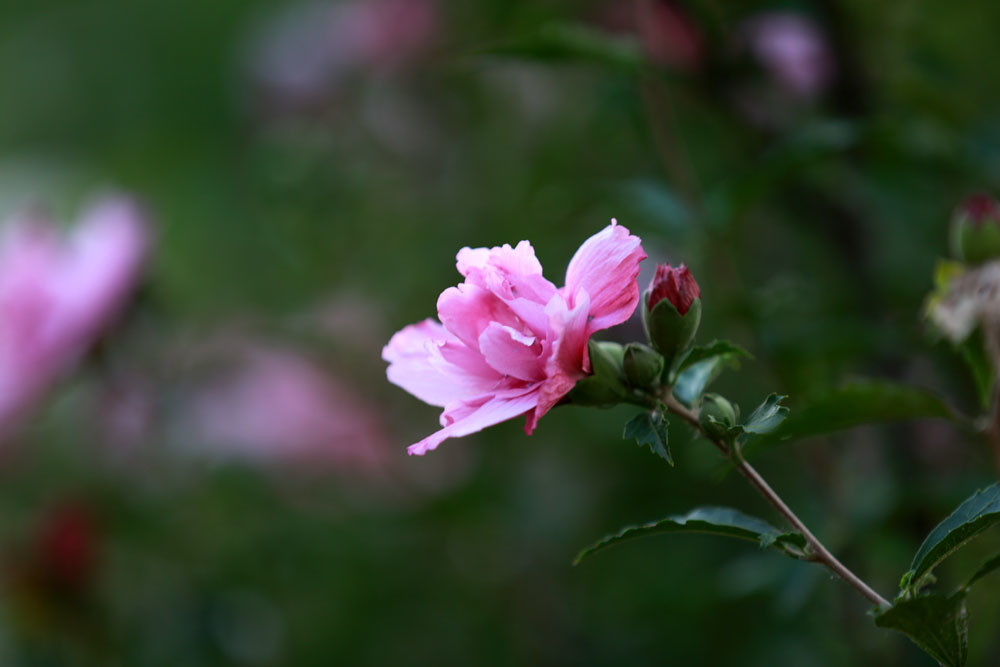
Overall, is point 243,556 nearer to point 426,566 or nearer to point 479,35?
point 426,566

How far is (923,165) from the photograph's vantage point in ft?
1.77

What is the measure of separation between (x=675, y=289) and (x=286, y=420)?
0.79 m


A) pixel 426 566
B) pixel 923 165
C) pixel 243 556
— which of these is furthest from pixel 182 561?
pixel 923 165

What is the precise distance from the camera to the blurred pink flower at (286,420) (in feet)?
3.13

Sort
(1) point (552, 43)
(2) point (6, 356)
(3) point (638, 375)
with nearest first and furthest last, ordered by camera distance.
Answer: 1. (3) point (638, 375)
2. (1) point (552, 43)
3. (2) point (6, 356)

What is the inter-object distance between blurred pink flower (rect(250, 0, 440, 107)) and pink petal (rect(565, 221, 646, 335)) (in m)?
0.82

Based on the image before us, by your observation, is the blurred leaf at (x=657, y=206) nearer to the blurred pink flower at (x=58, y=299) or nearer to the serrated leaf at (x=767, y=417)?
the serrated leaf at (x=767, y=417)

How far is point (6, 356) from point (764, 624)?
625 millimetres

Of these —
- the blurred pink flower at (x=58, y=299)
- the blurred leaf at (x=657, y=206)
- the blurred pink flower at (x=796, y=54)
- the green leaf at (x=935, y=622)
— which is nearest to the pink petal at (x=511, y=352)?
the green leaf at (x=935, y=622)

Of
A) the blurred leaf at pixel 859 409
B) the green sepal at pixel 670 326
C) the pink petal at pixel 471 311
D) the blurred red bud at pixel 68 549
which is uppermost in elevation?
the pink petal at pixel 471 311

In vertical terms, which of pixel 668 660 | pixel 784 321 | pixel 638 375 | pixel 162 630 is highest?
pixel 638 375

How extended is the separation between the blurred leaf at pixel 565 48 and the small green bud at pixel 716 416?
204mm

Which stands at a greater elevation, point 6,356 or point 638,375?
point 638,375

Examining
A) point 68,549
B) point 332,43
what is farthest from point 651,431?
point 332,43
